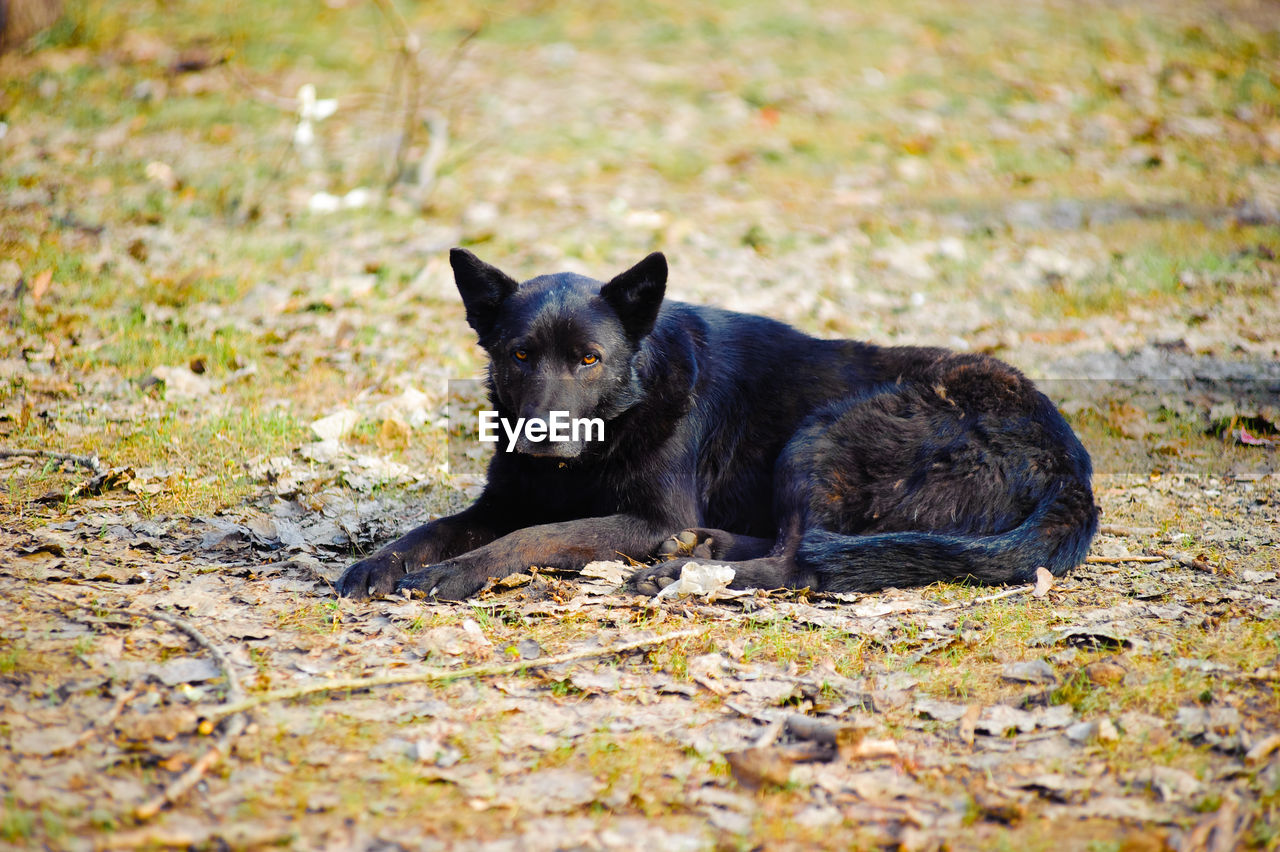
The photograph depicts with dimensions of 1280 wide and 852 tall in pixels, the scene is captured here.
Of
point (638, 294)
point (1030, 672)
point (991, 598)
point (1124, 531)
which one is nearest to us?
point (1030, 672)

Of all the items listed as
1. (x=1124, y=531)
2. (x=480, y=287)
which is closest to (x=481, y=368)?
(x=480, y=287)

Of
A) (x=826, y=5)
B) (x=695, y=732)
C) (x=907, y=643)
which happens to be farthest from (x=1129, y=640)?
(x=826, y=5)

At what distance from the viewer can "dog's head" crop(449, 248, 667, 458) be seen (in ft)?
13.2

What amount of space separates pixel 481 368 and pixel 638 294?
2.32 meters

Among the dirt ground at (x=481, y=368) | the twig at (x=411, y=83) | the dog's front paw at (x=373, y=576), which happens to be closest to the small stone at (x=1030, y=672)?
the dirt ground at (x=481, y=368)

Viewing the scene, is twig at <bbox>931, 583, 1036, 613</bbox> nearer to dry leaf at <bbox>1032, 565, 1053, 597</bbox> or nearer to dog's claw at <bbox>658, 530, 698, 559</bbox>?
dry leaf at <bbox>1032, 565, 1053, 597</bbox>

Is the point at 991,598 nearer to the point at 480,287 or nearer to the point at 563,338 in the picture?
the point at 563,338

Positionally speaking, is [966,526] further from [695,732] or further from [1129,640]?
[695,732]

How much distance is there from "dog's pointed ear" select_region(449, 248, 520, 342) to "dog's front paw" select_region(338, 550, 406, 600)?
43.0 inches

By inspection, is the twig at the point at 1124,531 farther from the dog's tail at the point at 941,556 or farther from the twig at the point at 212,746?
the twig at the point at 212,746

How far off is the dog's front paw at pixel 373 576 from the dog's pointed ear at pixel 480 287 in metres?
1.09

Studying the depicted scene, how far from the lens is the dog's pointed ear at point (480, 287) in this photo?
165 inches

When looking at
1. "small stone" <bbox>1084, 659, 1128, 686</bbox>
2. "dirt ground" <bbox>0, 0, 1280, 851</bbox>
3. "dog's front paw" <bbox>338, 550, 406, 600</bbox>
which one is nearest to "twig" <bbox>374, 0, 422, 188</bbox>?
"dirt ground" <bbox>0, 0, 1280, 851</bbox>

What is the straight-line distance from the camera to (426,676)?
3.01 metres
